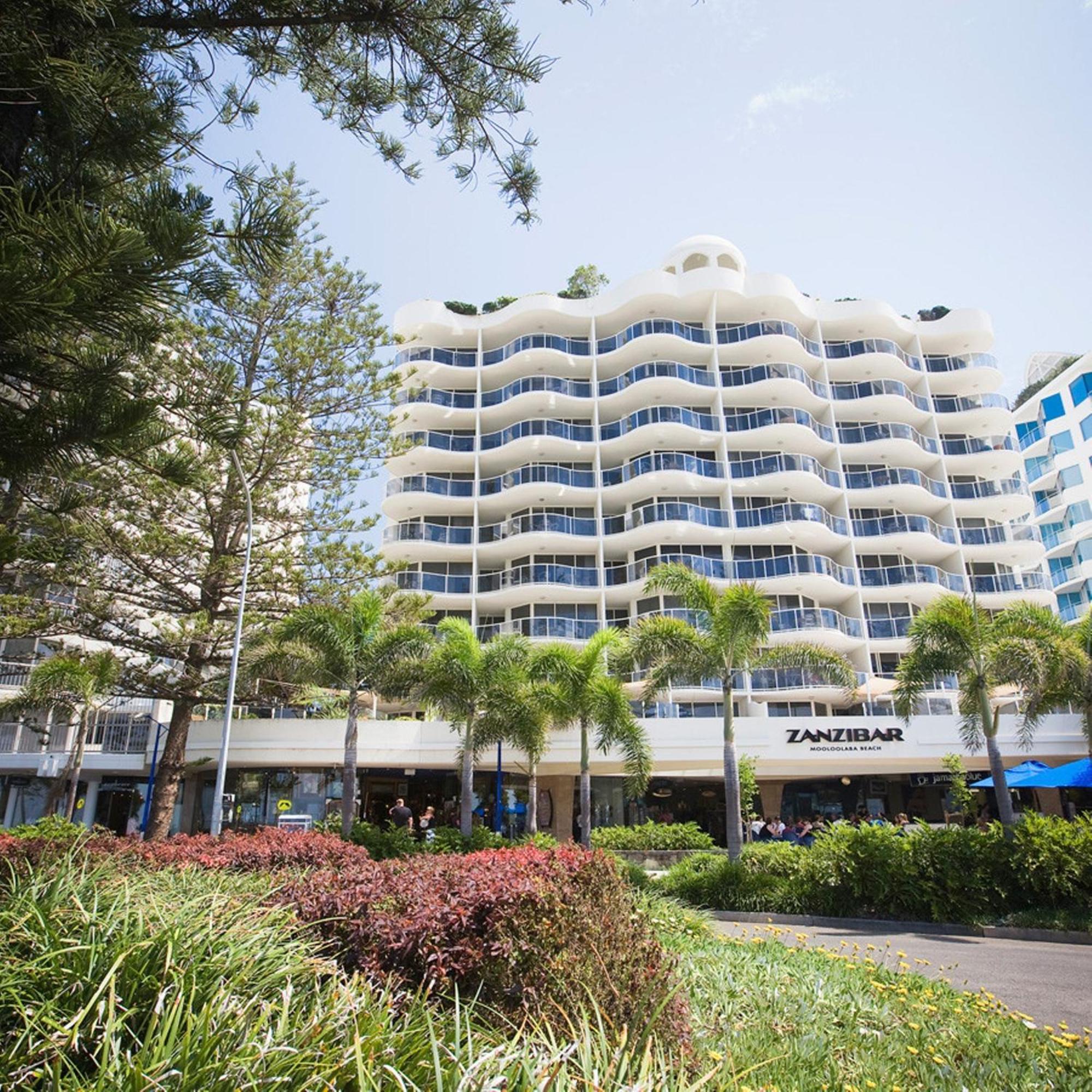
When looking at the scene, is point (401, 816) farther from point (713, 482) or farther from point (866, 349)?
point (866, 349)

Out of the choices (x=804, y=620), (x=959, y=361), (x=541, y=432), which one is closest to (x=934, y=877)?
(x=804, y=620)

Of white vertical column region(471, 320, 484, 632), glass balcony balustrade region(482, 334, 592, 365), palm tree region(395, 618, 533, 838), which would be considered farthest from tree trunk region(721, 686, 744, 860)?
glass balcony balustrade region(482, 334, 592, 365)

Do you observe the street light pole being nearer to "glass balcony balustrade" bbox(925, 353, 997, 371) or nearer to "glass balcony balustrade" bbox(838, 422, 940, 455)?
"glass balcony balustrade" bbox(838, 422, 940, 455)

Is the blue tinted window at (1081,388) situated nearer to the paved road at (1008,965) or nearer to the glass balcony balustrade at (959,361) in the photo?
the glass balcony balustrade at (959,361)

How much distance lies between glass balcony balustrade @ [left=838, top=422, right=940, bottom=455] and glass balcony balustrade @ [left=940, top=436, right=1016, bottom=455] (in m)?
1.87

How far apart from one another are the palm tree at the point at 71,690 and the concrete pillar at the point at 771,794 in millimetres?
22272

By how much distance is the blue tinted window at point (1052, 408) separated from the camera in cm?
5031

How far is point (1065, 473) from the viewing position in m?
50.1

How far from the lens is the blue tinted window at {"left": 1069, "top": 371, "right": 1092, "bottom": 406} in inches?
1853

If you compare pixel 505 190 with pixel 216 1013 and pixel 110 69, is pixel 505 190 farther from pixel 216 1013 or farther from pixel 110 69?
pixel 216 1013

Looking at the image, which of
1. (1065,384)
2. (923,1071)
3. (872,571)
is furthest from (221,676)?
(1065,384)

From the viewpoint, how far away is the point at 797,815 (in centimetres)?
3294

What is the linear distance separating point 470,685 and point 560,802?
35.0 ft

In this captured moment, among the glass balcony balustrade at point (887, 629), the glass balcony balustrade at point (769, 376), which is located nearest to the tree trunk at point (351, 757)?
the glass balcony balustrade at point (887, 629)
